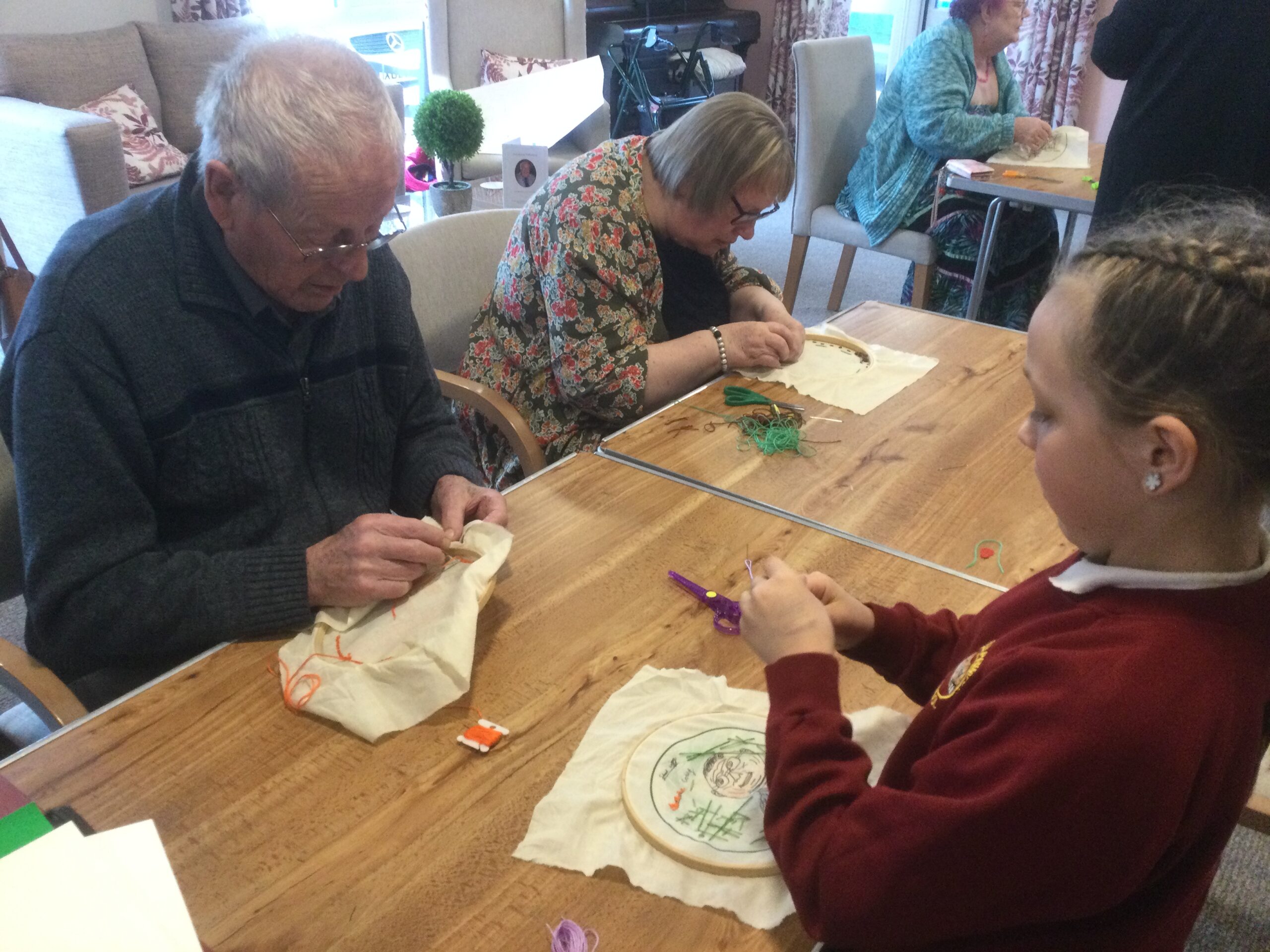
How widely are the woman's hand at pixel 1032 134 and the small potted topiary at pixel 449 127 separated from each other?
180 centimetres

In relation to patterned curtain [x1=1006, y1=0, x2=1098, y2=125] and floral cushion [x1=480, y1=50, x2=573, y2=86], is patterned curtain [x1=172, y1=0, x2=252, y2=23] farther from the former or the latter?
patterned curtain [x1=1006, y1=0, x2=1098, y2=125]

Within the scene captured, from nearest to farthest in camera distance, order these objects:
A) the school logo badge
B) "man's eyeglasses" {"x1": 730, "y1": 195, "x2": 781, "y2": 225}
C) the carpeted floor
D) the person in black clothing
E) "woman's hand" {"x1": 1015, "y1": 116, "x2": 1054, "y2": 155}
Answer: the school logo badge, the carpeted floor, "man's eyeglasses" {"x1": 730, "y1": 195, "x2": 781, "y2": 225}, the person in black clothing, "woman's hand" {"x1": 1015, "y1": 116, "x2": 1054, "y2": 155}

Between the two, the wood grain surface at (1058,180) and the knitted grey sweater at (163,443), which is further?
the wood grain surface at (1058,180)

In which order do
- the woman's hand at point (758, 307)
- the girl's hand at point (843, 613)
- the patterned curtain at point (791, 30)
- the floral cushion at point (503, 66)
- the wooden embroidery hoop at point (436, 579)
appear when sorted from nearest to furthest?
the girl's hand at point (843, 613), the wooden embroidery hoop at point (436, 579), the woman's hand at point (758, 307), the floral cushion at point (503, 66), the patterned curtain at point (791, 30)

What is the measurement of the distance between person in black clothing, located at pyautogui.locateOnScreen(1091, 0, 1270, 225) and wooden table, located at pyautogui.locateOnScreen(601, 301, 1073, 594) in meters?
0.78

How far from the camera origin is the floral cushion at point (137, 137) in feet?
12.9

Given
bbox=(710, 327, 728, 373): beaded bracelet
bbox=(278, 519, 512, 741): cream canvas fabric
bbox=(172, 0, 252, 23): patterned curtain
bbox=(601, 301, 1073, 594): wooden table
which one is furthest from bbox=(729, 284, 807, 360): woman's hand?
bbox=(172, 0, 252, 23): patterned curtain

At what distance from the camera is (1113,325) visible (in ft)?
2.25

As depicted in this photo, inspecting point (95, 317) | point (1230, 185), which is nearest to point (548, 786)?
point (95, 317)

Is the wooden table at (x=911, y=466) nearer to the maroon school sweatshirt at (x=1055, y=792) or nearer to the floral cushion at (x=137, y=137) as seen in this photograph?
the maroon school sweatshirt at (x=1055, y=792)

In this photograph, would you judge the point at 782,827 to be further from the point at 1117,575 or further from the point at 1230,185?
the point at 1230,185

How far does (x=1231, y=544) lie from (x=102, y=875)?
0.74m

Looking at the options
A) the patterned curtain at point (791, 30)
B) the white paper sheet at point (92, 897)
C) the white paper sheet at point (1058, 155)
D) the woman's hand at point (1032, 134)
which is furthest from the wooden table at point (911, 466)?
the patterned curtain at point (791, 30)

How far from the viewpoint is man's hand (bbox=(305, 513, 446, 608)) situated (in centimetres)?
109
